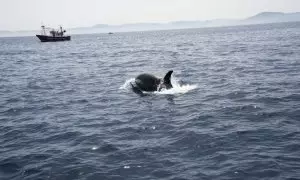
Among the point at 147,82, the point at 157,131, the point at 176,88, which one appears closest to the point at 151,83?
the point at 147,82

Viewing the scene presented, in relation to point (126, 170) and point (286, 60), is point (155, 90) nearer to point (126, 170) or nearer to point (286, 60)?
point (126, 170)

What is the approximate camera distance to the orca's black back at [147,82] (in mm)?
29406

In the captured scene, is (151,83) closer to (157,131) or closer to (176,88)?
(176,88)

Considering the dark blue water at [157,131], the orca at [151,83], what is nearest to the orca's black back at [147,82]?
the orca at [151,83]

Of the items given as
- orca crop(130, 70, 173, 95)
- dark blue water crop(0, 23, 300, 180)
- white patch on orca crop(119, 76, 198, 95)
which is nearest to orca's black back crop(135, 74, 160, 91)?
orca crop(130, 70, 173, 95)

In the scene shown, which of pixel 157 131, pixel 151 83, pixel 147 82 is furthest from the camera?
pixel 147 82

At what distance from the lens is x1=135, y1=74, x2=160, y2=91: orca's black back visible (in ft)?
96.5

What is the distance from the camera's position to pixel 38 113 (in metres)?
24.5

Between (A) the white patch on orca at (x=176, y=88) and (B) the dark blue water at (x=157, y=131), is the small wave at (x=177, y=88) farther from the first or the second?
(B) the dark blue water at (x=157, y=131)

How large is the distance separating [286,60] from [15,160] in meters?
38.8

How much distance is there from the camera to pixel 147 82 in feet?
97.5

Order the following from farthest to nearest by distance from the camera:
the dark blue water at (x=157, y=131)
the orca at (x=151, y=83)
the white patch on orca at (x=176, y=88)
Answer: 1. the orca at (x=151, y=83)
2. the white patch on orca at (x=176, y=88)
3. the dark blue water at (x=157, y=131)

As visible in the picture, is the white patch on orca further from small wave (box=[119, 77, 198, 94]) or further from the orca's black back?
the orca's black back

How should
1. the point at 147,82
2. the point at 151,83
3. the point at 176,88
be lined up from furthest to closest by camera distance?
the point at 176,88 → the point at 147,82 → the point at 151,83
